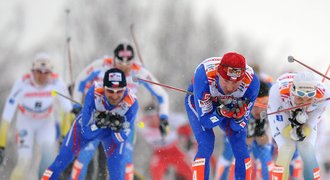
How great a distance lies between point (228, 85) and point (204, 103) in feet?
1.26

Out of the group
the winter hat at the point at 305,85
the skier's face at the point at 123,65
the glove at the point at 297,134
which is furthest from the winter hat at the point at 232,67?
the skier's face at the point at 123,65

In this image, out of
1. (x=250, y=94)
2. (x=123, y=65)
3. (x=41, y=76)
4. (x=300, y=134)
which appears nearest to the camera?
(x=250, y=94)

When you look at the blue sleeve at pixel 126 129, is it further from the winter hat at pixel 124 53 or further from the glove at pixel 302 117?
the glove at pixel 302 117

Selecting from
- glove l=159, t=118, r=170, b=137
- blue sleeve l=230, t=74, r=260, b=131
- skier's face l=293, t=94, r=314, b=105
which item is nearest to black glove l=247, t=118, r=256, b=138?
glove l=159, t=118, r=170, b=137

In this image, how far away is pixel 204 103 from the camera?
1089 cm

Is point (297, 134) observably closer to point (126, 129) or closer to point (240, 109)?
point (240, 109)

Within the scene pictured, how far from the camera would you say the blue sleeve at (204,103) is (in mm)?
10844

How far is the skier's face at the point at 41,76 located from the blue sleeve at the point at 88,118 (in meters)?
3.08

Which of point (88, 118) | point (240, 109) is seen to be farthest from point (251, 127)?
point (240, 109)

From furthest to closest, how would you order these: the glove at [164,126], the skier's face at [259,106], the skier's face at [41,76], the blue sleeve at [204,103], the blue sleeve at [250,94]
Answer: the skier's face at [41,76]
the glove at [164,126]
the skier's face at [259,106]
the blue sleeve at [250,94]
the blue sleeve at [204,103]

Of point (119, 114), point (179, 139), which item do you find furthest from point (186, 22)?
point (119, 114)

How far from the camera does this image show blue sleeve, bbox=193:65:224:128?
10.8 meters

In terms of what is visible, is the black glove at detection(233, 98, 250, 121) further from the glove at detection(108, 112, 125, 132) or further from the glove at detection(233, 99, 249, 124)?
the glove at detection(108, 112, 125, 132)

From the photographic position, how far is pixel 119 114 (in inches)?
483
